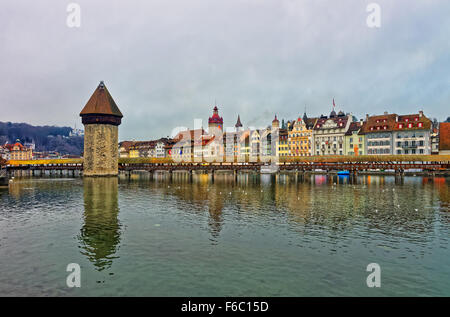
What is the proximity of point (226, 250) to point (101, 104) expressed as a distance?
6320cm

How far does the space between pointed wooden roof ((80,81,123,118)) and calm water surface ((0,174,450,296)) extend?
46.8 metres

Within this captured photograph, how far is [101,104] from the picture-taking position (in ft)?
228

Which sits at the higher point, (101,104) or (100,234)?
(101,104)

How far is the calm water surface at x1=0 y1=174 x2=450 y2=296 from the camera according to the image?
10.6 meters

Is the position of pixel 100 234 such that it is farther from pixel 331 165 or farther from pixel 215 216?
pixel 331 165

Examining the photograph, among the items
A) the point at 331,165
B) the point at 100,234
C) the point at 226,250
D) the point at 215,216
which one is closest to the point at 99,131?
the point at 331,165

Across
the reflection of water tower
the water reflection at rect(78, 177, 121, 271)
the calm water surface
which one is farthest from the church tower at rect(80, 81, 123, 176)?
the reflection of water tower

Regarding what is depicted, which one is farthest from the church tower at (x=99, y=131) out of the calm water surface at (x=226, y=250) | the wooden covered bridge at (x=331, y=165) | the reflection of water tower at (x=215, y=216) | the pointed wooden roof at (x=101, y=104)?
the reflection of water tower at (x=215, y=216)

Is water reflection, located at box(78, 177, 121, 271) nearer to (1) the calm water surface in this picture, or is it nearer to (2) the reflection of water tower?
(1) the calm water surface

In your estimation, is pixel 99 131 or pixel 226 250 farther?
pixel 99 131

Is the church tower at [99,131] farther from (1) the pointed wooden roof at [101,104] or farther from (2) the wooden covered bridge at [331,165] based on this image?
(2) the wooden covered bridge at [331,165]

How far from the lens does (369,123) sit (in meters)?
93.1

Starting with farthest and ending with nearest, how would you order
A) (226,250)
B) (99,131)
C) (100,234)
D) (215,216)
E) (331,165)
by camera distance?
(331,165) < (99,131) < (215,216) < (100,234) < (226,250)

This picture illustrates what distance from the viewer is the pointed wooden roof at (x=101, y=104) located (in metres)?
69.1
